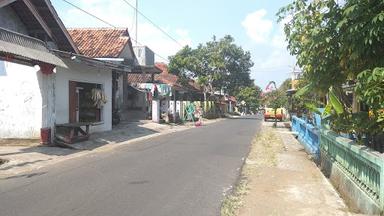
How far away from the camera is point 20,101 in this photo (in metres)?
19.7

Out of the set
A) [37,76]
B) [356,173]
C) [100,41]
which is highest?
[100,41]

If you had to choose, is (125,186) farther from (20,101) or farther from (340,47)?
(20,101)

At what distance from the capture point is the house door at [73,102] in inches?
875

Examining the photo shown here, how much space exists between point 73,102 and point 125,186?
13.1 metres

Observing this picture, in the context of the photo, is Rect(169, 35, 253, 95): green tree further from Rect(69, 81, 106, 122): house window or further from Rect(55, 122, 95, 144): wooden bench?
Rect(55, 122, 95, 144): wooden bench

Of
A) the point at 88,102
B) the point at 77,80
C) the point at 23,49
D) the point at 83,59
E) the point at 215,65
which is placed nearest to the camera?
the point at 23,49

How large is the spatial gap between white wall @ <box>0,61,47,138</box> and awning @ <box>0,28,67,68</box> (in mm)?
2346

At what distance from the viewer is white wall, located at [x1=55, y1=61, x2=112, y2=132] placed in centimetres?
2108

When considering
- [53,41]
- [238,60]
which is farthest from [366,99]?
[238,60]

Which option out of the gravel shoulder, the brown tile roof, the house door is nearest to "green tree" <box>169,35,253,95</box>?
the brown tile roof

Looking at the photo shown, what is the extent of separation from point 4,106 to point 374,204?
1651cm

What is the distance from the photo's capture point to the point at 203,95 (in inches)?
2467

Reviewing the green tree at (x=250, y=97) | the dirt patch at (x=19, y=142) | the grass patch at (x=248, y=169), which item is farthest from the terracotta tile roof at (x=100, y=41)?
the green tree at (x=250, y=97)

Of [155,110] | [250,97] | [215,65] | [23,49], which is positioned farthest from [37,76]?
[250,97]
